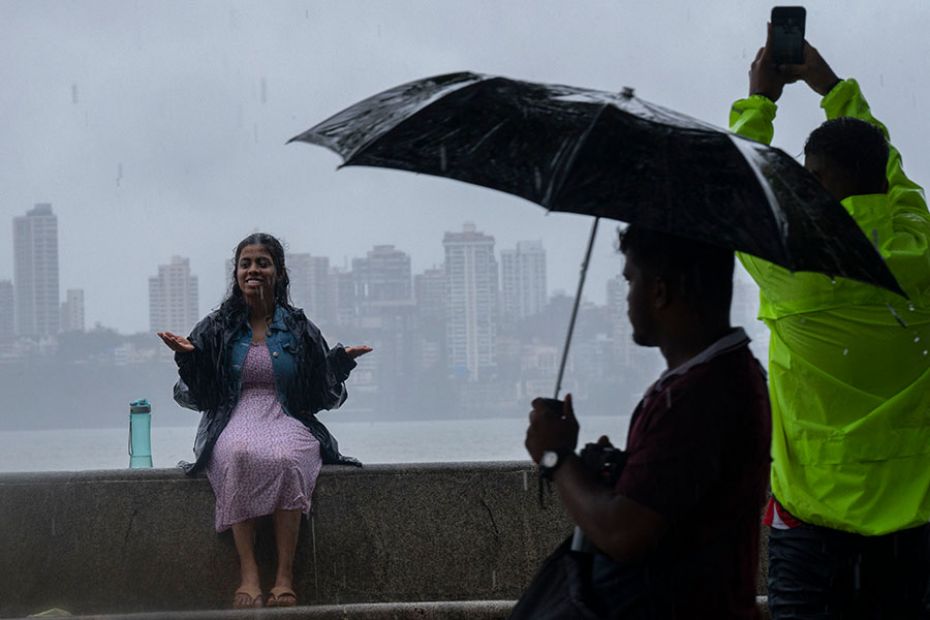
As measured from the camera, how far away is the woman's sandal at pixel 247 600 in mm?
8516

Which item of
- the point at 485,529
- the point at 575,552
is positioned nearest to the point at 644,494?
the point at 575,552

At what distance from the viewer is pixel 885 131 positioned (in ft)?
16.5

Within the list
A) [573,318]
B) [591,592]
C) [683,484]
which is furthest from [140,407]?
[683,484]

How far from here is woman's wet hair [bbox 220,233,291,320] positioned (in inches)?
369

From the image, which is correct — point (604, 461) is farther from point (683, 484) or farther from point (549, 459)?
point (683, 484)

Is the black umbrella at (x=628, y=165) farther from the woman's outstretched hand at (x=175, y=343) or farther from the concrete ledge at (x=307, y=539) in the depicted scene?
the concrete ledge at (x=307, y=539)

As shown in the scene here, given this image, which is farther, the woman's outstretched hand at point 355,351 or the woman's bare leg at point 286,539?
the woman's outstretched hand at point 355,351

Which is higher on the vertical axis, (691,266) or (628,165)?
(628,165)

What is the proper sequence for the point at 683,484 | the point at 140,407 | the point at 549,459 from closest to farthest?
the point at 683,484, the point at 549,459, the point at 140,407

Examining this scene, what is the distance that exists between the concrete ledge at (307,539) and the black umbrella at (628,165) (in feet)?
17.0

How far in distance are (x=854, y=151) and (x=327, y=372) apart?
502 cm

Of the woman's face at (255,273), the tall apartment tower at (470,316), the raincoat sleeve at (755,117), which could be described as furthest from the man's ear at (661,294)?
the tall apartment tower at (470,316)

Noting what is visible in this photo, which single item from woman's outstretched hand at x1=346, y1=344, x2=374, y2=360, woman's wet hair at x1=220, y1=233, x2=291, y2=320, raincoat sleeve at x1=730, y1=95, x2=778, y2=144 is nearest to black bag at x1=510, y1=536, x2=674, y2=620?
raincoat sleeve at x1=730, y1=95, x2=778, y2=144

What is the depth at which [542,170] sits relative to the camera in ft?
12.4
